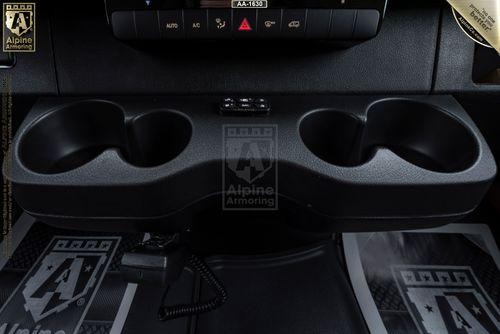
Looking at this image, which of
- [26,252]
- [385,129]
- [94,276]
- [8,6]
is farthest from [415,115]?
[26,252]

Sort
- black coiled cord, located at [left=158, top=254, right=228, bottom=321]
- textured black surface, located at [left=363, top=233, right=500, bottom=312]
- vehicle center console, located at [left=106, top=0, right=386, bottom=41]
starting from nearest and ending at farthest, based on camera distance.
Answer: vehicle center console, located at [left=106, top=0, right=386, bottom=41]
black coiled cord, located at [left=158, top=254, right=228, bottom=321]
textured black surface, located at [left=363, top=233, right=500, bottom=312]

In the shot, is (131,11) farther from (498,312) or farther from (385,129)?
(498,312)

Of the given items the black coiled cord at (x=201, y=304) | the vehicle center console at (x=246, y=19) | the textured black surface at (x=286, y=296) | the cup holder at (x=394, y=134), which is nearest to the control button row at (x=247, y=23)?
the vehicle center console at (x=246, y=19)

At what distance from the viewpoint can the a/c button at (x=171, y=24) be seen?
0.44 meters

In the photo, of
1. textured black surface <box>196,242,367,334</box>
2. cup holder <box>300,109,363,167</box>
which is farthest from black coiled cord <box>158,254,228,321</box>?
cup holder <box>300,109,363,167</box>

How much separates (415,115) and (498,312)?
46 cm

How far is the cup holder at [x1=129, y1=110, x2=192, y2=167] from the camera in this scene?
0.50 metres

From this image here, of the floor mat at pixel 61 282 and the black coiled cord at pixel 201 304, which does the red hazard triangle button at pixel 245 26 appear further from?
the floor mat at pixel 61 282

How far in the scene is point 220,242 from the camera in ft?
2.51

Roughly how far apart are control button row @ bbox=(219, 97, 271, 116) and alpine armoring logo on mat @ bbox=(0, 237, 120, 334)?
49cm

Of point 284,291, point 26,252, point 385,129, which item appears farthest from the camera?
point 26,252

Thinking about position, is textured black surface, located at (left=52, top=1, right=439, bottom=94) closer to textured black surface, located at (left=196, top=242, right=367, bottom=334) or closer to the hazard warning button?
the hazard warning button

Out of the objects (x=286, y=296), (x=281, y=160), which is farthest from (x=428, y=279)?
(x=281, y=160)

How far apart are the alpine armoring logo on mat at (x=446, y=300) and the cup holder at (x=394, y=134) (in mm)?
359
